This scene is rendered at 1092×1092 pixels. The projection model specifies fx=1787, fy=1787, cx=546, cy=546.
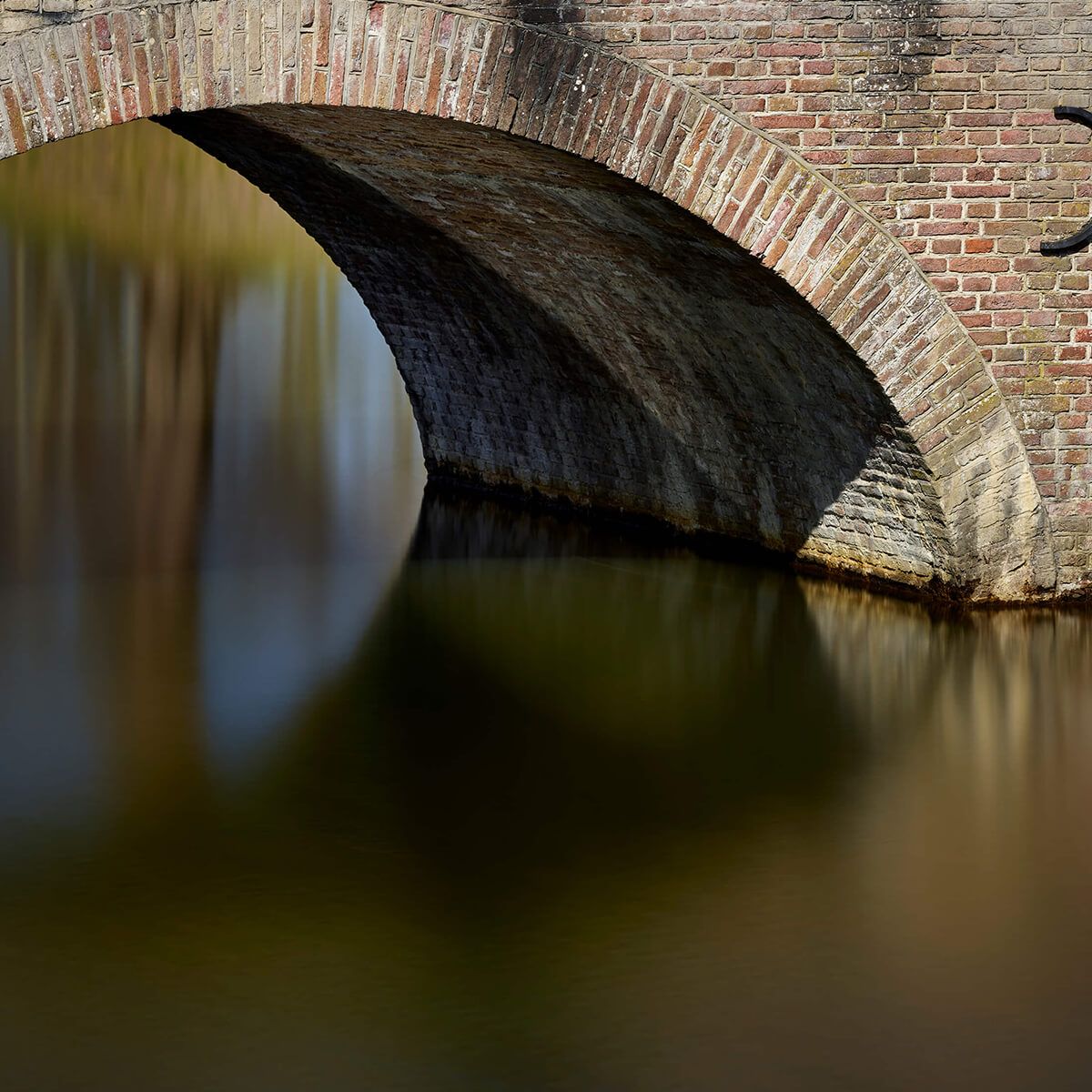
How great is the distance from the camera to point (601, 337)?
878cm

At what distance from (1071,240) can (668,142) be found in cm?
158

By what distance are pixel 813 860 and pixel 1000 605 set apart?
8.97 ft

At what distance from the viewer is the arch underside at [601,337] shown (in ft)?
22.8

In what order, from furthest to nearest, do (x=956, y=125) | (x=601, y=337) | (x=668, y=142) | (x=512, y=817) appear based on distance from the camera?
(x=601, y=337)
(x=956, y=125)
(x=668, y=142)
(x=512, y=817)

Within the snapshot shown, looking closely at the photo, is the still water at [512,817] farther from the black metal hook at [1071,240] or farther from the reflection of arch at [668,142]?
the black metal hook at [1071,240]

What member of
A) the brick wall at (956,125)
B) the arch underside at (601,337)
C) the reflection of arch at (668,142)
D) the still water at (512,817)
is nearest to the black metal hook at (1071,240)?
the brick wall at (956,125)

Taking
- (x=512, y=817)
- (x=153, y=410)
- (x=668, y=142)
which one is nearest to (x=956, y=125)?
(x=668, y=142)

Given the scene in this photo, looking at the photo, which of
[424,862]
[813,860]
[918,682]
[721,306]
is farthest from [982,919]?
[721,306]

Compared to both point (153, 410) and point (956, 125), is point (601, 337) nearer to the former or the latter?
point (956, 125)

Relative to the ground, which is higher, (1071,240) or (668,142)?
(668,142)

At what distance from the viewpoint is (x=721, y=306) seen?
24.6ft

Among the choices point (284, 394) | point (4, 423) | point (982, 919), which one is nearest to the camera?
point (982, 919)

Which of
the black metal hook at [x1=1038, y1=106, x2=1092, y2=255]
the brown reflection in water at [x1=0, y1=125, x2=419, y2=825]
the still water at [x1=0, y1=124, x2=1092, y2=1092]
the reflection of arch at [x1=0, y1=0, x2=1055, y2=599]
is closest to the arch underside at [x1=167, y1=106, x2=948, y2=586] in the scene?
the reflection of arch at [x1=0, y1=0, x2=1055, y2=599]

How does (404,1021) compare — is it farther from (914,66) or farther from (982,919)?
(914,66)
